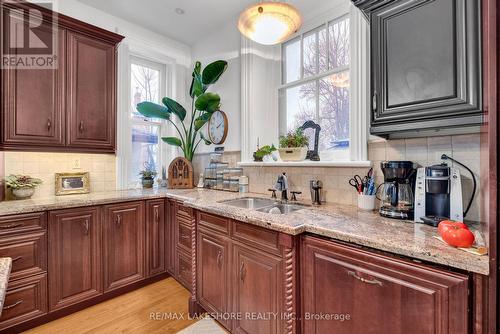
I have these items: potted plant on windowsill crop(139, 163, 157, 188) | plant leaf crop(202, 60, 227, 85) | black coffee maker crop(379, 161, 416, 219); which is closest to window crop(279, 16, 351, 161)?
black coffee maker crop(379, 161, 416, 219)

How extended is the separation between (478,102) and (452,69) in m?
0.19

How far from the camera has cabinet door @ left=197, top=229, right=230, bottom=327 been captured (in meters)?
1.71

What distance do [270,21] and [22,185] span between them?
2.47 metres

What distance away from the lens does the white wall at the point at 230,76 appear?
2801 mm

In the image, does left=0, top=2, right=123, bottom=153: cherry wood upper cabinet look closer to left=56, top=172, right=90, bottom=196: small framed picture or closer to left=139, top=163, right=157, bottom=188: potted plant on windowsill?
left=56, top=172, right=90, bottom=196: small framed picture

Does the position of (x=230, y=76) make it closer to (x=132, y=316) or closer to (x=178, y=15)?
(x=178, y=15)

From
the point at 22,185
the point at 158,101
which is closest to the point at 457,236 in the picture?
the point at 22,185

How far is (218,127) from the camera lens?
3002 millimetres

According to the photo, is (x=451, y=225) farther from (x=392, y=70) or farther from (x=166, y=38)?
(x=166, y=38)

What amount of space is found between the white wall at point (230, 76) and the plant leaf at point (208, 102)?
193mm

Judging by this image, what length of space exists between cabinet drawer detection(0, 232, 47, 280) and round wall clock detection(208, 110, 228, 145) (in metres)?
1.88

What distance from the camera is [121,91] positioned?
283 cm

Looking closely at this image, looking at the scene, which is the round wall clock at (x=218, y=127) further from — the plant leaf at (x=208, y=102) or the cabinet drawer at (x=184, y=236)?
the cabinet drawer at (x=184, y=236)


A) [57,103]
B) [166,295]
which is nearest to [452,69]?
[166,295]
